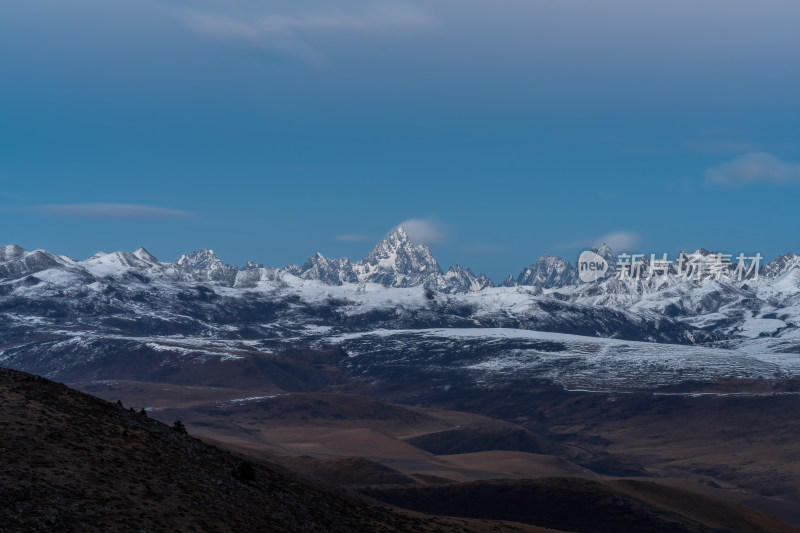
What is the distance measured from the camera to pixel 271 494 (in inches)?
2339

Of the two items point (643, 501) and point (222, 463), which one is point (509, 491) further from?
point (222, 463)

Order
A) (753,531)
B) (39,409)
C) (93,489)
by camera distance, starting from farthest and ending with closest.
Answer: (753,531)
(39,409)
(93,489)

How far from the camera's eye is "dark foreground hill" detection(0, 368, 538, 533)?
4281 cm

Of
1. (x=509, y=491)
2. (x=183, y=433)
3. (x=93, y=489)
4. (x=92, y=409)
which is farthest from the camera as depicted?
(x=509, y=491)

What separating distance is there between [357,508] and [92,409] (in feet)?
70.8

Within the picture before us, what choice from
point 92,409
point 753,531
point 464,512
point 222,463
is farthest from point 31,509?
point 753,531

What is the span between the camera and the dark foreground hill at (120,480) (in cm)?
4281

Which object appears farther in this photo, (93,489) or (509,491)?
(509,491)

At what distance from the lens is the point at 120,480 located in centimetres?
4812

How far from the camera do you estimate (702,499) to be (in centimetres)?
12550

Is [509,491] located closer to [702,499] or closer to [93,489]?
[702,499]

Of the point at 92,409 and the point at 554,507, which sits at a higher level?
the point at 92,409

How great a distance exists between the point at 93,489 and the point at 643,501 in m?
88.6

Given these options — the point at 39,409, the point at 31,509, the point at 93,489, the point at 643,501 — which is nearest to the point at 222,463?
the point at 39,409
